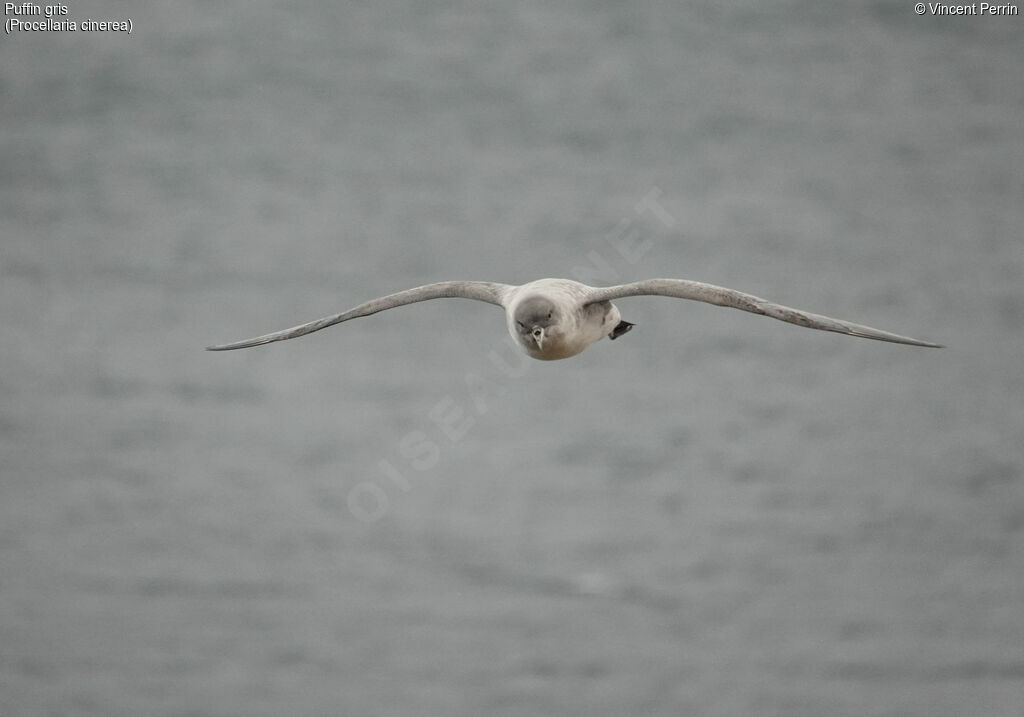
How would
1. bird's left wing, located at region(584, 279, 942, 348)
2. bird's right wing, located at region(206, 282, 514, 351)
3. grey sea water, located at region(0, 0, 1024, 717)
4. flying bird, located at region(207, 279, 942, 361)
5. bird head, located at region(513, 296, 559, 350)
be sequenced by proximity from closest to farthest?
bird's left wing, located at region(584, 279, 942, 348)
flying bird, located at region(207, 279, 942, 361)
bird head, located at region(513, 296, 559, 350)
bird's right wing, located at region(206, 282, 514, 351)
grey sea water, located at region(0, 0, 1024, 717)

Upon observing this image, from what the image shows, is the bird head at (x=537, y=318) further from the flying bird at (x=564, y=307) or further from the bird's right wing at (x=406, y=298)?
the bird's right wing at (x=406, y=298)

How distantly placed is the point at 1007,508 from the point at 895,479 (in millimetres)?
3277

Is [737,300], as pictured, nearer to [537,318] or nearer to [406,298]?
[537,318]

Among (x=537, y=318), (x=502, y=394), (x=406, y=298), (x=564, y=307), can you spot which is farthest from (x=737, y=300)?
(x=502, y=394)

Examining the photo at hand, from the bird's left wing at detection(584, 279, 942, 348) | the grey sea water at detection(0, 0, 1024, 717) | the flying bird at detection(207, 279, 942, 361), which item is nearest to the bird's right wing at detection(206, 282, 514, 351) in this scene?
the flying bird at detection(207, 279, 942, 361)

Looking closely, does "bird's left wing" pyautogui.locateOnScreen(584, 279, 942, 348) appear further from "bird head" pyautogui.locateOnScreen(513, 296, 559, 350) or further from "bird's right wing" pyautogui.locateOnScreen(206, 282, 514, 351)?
"bird's right wing" pyautogui.locateOnScreen(206, 282, 514, 351)

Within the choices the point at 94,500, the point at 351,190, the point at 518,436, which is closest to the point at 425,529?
the point at 518,436

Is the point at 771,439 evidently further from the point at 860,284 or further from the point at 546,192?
the point at 546,192

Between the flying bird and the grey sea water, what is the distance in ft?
91.8

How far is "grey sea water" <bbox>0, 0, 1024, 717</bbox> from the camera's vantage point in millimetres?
37719

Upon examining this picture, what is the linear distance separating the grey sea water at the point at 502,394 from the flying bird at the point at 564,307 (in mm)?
27988

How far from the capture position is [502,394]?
4497 centimetres

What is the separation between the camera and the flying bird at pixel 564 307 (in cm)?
838

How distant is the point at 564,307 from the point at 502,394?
36210 mm
